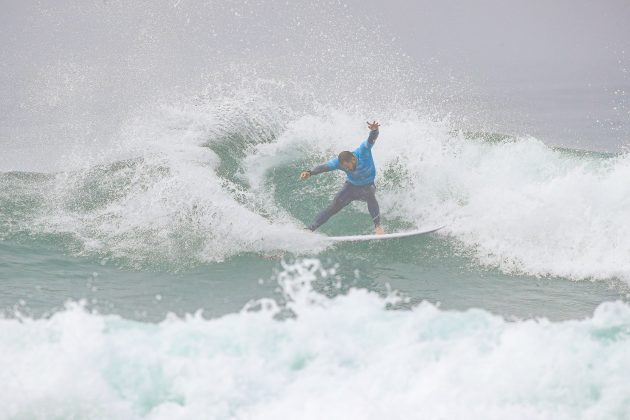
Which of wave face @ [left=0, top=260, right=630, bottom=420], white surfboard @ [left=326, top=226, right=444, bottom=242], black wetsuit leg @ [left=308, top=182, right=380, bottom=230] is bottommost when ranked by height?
wave face @ [left=0, top=260, right=630, bottom=420]

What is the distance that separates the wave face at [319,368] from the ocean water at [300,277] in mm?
18

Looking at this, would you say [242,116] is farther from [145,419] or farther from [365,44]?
[365,44]

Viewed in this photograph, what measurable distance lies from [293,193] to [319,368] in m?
6.61

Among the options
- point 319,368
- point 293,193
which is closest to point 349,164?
point 293,193

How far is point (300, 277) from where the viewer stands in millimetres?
8938

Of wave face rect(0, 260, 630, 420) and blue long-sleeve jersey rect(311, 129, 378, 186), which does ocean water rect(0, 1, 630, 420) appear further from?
blue long-sleeve jersey rect(311, 129, 378, 186)

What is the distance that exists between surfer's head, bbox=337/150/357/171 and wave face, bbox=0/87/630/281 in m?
1.17

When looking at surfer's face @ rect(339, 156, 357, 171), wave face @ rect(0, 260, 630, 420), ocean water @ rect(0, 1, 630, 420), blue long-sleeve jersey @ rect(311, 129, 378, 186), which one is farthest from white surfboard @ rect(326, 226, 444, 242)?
wave face @ rect(0, 260, 630, 420)

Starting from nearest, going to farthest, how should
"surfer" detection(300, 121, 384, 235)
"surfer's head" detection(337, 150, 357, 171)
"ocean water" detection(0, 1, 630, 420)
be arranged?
"ocean water" detection(0, 1, 630, 420) < "surfer's head" detection(337, 150, 357, 171) < "surfer" detection(300, 121, 384, 235)


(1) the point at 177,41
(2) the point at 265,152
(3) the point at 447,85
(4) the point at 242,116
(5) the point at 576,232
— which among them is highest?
(1) the point at 177,41

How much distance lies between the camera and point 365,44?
2359 inches

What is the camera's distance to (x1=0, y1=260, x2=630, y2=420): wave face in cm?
530

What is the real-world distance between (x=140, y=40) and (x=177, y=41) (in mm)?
7680

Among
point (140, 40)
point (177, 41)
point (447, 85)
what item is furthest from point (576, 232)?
point (140, 40)
